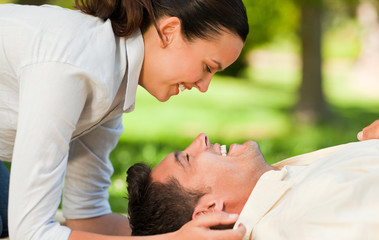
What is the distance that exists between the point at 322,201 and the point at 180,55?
915mm

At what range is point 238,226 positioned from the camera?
93.3 inches

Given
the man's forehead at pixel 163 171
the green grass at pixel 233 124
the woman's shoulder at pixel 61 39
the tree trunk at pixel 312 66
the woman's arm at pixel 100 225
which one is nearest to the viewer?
the woman's shoulder at pixel 61 39

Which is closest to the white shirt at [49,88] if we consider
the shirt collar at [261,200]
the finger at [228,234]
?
the finger at [228,234]

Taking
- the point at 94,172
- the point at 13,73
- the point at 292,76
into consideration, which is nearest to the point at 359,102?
the point at 292,76

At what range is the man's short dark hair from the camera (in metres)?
2.61

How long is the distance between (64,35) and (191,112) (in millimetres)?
7807

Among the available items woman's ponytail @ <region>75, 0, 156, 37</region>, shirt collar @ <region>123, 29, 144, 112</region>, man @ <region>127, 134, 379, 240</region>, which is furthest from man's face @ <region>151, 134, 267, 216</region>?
woman's ponytail @ <region>75, 0, 156, 37</region>

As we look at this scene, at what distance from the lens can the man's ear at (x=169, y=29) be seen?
254 centimetres

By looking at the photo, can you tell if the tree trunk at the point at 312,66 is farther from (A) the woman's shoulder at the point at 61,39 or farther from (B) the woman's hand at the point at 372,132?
(A) the woman's shoulder at the point at 61,39

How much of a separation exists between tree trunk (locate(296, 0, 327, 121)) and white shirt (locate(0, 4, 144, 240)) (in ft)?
22.0

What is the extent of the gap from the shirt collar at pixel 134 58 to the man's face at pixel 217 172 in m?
0.41

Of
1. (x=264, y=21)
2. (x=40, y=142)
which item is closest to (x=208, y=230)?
(x=40, y=142)

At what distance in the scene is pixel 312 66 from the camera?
29.4 ft

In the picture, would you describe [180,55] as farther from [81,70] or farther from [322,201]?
[322,201]
